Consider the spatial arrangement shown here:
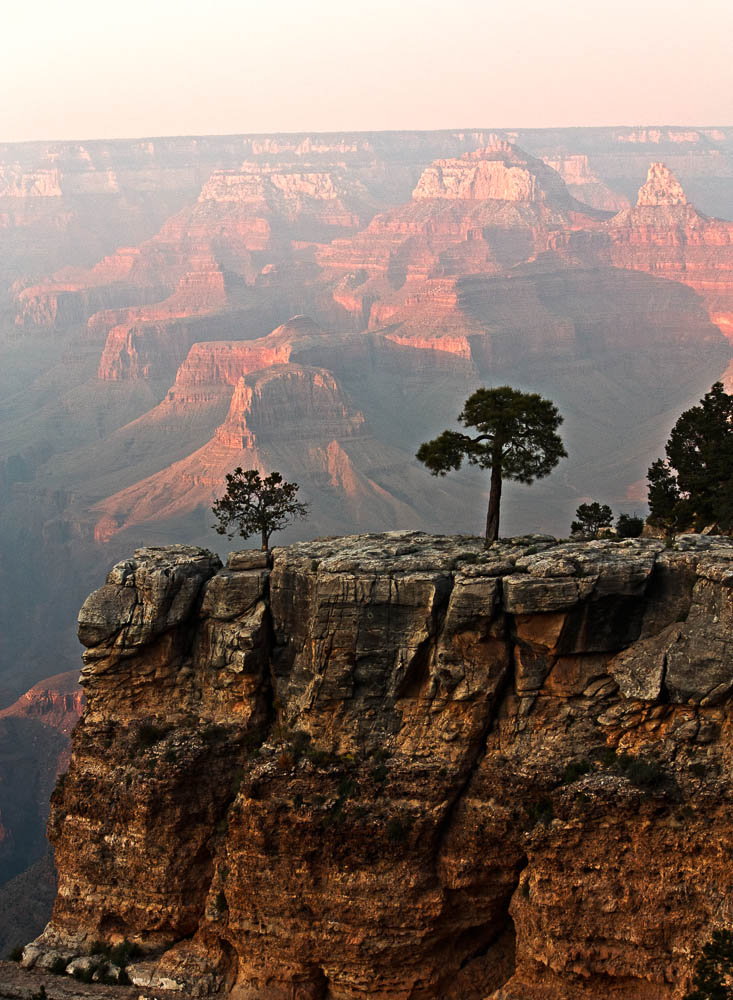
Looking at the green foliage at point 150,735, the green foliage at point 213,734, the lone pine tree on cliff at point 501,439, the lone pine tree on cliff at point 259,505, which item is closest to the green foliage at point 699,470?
the lone pine tree on cliff at point 501,439

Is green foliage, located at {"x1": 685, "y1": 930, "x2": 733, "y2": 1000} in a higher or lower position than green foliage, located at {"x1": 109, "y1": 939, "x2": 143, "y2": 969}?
higher

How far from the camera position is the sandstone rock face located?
1326 inches

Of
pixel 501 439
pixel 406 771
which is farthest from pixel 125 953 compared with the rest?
pixel 501 439

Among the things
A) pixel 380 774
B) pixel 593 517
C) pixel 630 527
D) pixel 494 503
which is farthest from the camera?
pixel 593 517

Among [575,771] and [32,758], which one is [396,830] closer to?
[575,771]

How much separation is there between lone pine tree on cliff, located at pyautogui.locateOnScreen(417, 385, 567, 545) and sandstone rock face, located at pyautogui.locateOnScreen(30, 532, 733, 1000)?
5.43 meters

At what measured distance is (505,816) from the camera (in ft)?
115

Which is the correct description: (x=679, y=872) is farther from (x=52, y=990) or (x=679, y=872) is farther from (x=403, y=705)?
(x=52, y=990)

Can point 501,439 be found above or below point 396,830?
above

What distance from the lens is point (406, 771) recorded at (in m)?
35.9

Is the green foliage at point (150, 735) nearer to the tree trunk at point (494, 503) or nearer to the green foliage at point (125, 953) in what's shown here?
the green foliage at point (125, 953)

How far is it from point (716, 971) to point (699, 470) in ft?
80.5

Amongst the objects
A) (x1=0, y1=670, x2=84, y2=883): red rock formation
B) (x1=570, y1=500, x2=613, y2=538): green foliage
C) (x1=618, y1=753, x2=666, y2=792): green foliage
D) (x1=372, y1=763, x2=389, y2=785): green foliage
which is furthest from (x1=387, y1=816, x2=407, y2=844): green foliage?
(x1=0, y1=670, x2=84, y2=883): red rock formation

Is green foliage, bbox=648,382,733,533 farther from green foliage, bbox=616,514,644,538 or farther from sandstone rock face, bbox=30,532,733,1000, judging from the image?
sandstone rock face, bbox=30,532,733,1000
